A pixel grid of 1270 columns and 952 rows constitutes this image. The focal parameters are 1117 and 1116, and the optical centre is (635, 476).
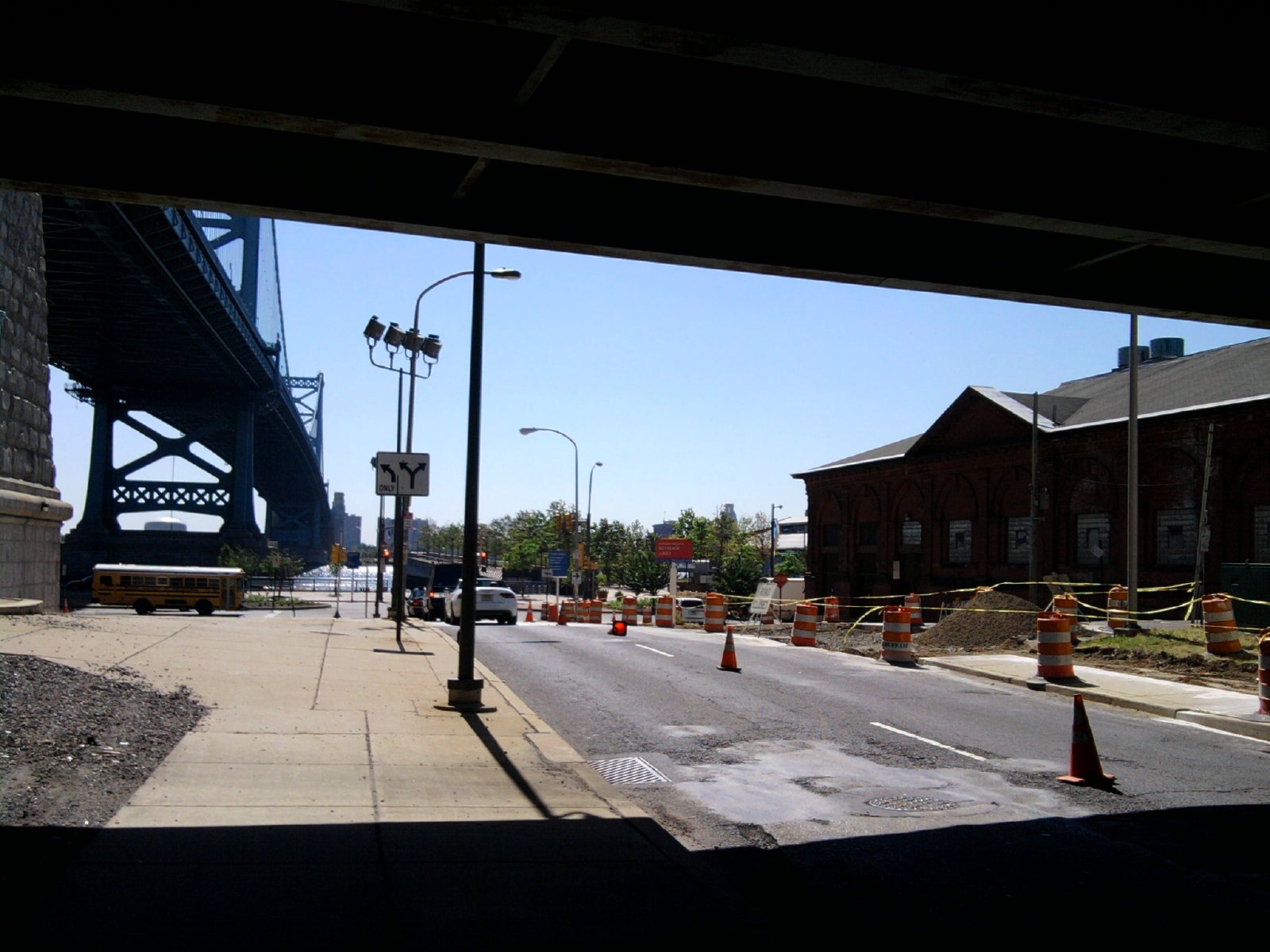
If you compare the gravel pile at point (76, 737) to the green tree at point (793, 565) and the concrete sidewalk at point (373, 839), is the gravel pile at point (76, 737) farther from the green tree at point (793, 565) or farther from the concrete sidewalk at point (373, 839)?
the green tree at point (793, 565)

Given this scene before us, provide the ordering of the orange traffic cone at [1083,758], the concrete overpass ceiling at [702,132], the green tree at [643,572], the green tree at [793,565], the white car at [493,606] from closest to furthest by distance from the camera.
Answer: the concrete overpass ceiling at [702,132], the orange traffic cone at [1083,758], the white car at [493,606], the green tree at [793,565], the green tree at [643,572]

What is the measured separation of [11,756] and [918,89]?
775cm

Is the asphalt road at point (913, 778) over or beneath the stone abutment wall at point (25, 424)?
beneath

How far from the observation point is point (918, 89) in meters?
6.76

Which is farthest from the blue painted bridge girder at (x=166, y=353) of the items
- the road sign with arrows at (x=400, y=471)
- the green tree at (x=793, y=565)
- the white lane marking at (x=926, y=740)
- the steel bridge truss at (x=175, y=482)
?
the green tree at (x=793, y=565)

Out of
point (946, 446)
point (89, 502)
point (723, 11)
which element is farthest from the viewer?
point (89, 502)

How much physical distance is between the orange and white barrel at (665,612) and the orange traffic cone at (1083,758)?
92.5 ft

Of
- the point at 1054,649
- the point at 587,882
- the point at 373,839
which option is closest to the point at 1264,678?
the point at 1054,649

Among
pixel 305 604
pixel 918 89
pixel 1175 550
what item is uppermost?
pixel 918 89

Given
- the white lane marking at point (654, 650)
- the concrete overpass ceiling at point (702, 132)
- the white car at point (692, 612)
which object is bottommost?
the white car at point (692, 612)

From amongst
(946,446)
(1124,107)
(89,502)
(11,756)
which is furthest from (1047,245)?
(89,502)

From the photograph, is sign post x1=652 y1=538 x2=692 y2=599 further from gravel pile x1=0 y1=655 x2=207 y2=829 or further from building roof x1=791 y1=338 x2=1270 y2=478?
gravel pile x1=0 y1=655 x2=207 y2=829

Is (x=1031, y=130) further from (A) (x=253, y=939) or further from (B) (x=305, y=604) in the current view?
(B) (x=305, y=604)

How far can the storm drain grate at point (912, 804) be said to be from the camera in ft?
27.9
